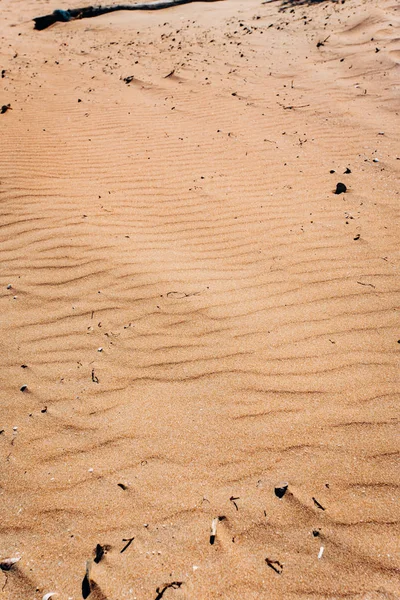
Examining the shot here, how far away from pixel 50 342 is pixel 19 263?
961 mm

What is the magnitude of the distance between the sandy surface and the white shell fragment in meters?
0.02

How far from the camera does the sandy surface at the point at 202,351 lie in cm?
179

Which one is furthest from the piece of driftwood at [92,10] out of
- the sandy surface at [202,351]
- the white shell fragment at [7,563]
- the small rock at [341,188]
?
the white shell fragment at [7,563]

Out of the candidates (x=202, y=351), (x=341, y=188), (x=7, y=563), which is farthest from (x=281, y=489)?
(x=341, y=188)

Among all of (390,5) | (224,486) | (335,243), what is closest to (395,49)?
(390,5)

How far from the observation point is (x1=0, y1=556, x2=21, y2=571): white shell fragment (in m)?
1.75

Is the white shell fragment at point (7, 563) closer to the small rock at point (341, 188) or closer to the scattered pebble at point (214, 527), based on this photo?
the scattered pebble at point (214, 527)

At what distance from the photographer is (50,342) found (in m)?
2.77

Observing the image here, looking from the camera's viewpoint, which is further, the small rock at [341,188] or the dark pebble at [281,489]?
the small rock at [341,188]

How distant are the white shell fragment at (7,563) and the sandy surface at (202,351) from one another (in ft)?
0.06

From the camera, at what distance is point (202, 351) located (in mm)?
2670

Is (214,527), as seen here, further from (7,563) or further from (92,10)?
(92,10)

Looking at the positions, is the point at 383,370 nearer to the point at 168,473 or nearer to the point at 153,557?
the point at 168,473

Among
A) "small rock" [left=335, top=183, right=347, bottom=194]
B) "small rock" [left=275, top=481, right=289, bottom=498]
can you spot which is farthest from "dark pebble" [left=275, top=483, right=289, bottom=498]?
"small rock" [left=335, top=183, right=347, bottom=194]
